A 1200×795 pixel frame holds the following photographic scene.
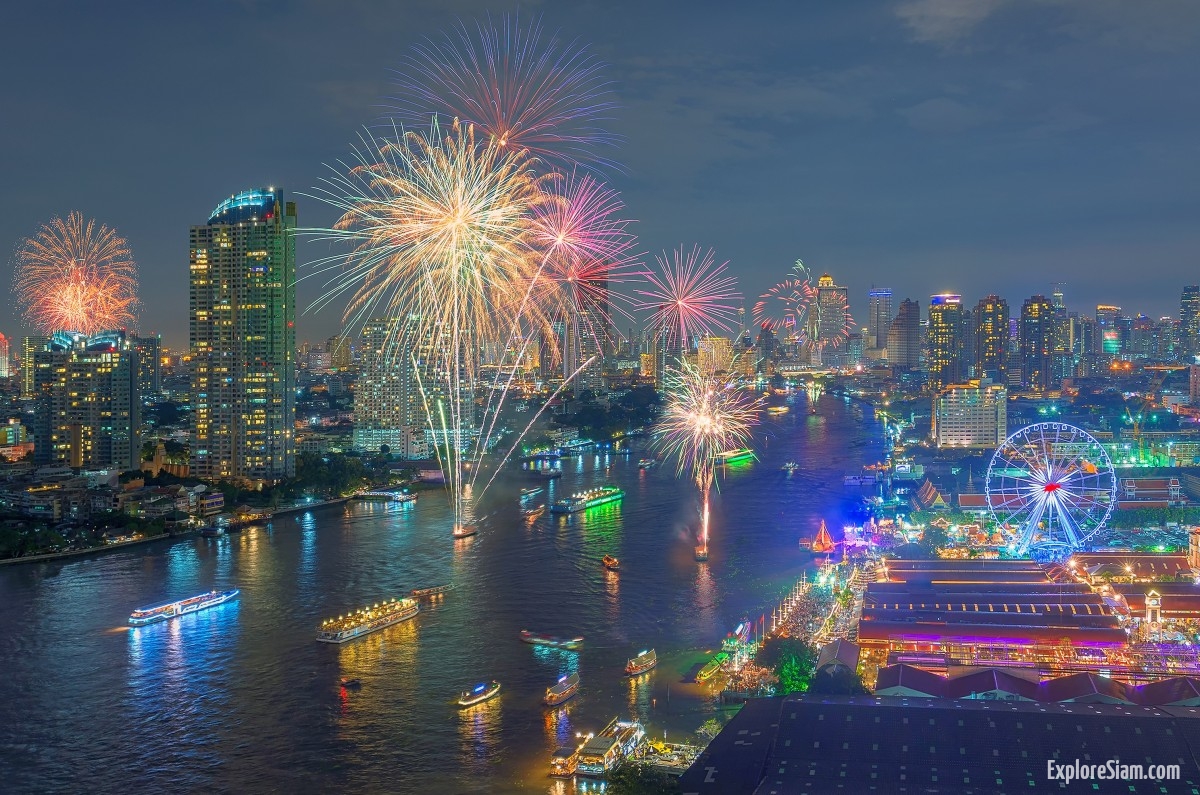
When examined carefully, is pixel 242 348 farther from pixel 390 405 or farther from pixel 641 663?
pixel 641 663

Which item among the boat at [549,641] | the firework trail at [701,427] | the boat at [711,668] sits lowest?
the boat at [711,668]

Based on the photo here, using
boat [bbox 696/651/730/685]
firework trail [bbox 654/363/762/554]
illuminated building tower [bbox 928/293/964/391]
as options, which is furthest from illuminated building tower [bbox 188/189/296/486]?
illuminated building tower [bbox 928/293/964/391]

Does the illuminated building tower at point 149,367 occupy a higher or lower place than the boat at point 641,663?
higher

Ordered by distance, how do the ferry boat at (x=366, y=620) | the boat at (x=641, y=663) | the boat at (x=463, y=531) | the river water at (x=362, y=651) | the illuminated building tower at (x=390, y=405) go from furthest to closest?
1. the illuminated building tower at (x=390, y=405)
2. the boat at (x=463, y=531)
3. the ferry boat at (x=366, y=620)
4. the boat at (x=641, y=663)
5. the river water at (x=362, y=651)

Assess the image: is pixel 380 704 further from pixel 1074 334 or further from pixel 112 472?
pixel 1074 334

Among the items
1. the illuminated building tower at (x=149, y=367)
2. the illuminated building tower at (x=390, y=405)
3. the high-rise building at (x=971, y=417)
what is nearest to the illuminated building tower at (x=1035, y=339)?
the high-rise building at (x=971, y=417)

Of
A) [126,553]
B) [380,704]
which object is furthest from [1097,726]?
[126,553]

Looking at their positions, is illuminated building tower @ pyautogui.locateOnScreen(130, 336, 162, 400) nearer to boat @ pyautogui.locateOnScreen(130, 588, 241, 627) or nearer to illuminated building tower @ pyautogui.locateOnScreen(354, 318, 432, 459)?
illuminated building tower @ pyautogui.locateOnScreen(354, 318, 432, 459)

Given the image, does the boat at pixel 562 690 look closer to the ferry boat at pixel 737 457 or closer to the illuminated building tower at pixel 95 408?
the illuminated building tower at pixel 95 408
